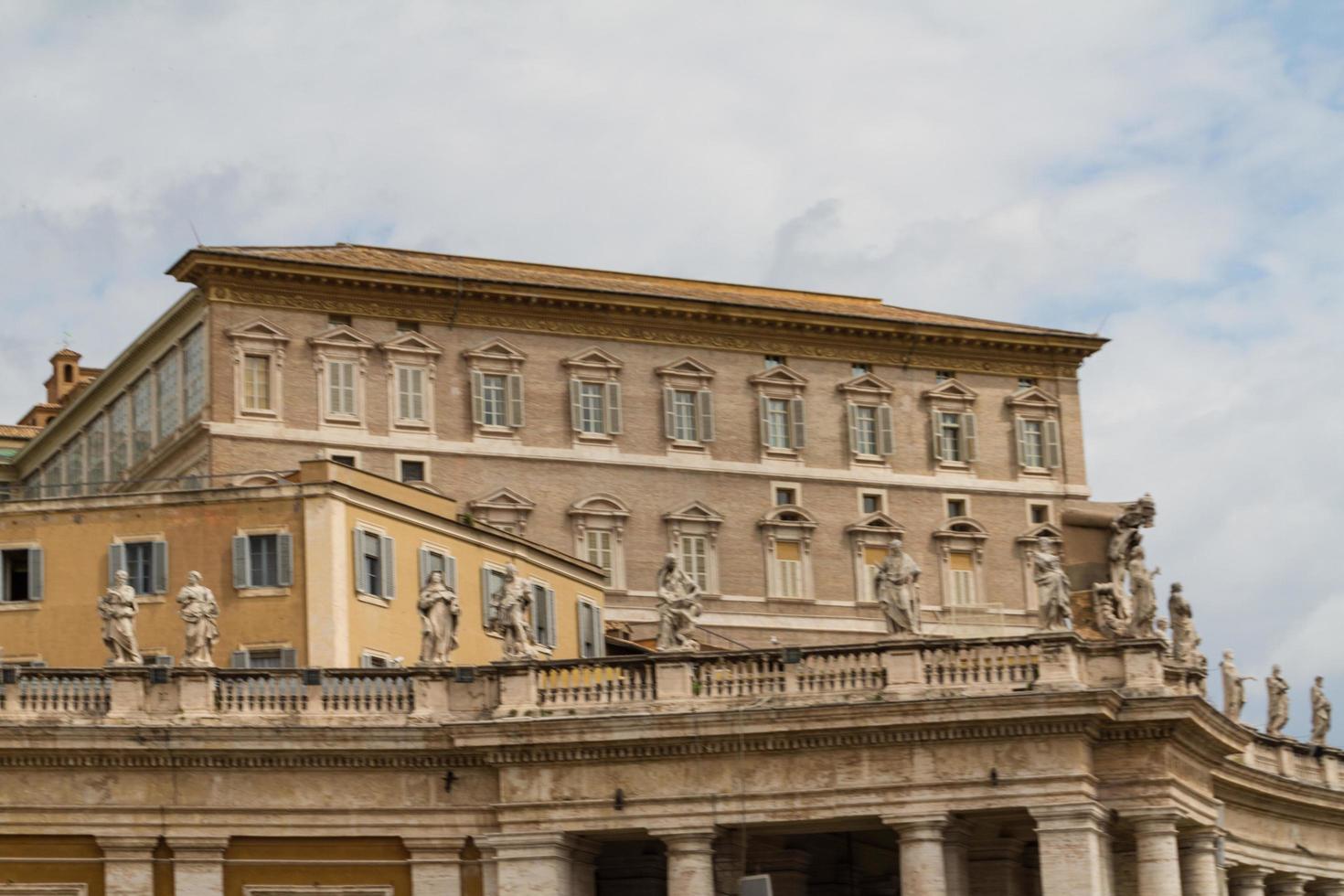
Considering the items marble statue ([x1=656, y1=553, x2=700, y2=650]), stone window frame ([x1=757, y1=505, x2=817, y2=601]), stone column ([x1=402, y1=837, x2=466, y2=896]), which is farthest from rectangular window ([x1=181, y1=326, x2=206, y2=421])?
stone column ([x1=402, y1=837, x2=466, y2=896])

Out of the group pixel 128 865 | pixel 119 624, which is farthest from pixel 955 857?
pixel 119 624

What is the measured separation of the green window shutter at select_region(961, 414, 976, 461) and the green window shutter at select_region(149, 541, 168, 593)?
1628 inches

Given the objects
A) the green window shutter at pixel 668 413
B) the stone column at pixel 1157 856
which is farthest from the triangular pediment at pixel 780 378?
the stone column at pixel 1157 856

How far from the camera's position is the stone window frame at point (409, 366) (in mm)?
90000

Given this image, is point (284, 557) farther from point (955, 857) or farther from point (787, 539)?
point (787, 539)

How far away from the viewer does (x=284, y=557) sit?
212 feet

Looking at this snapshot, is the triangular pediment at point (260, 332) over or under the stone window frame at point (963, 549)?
over

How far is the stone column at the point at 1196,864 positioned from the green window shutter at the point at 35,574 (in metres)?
25.5

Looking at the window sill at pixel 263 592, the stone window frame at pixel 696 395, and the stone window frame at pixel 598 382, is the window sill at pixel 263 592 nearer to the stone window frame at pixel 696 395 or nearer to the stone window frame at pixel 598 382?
the stone window frame at pixel 598 382

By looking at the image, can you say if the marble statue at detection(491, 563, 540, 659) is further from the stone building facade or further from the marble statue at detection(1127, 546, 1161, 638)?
the stone building facade

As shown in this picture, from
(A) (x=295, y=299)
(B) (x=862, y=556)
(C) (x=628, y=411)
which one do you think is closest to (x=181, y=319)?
(A) (x=295, y=299)

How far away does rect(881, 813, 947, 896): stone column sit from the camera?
2103 inches

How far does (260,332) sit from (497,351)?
8.15 meters

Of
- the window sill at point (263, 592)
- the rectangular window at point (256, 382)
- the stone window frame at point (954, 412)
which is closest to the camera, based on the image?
the window sill at point (263, 592)
